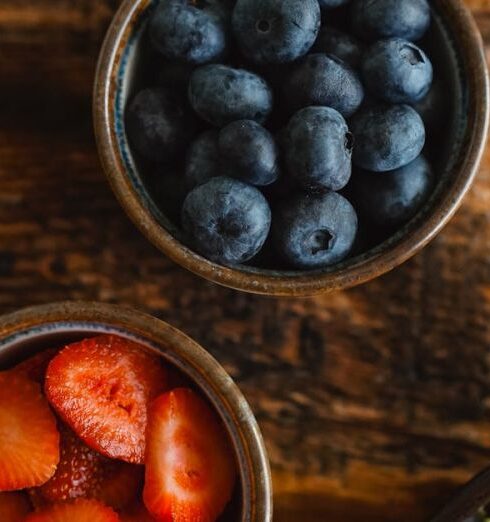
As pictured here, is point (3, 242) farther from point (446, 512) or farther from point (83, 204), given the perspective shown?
point (446, 512)

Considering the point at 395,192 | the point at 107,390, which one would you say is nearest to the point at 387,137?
the point at 395,192

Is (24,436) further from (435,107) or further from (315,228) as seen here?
(435,107)

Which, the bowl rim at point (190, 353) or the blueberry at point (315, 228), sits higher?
the blueberry at point (315, 228)

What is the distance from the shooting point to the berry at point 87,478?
0.91 meters

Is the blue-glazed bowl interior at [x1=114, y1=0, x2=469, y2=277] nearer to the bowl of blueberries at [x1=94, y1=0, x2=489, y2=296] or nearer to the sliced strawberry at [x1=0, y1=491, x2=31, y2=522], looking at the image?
the bowl of blueberries at [x1=94, y1=0, x2=489, y2=296]

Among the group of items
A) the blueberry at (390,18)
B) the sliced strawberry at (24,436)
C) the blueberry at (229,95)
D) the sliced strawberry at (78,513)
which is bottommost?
the sliced strawberry at (78,513)

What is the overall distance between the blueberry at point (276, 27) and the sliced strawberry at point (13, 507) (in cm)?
57

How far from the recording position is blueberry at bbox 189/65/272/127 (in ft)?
2.80

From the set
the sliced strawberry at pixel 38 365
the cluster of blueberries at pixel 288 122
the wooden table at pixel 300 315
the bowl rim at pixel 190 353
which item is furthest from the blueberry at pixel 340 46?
the sliced strawberry at pixel 38 365

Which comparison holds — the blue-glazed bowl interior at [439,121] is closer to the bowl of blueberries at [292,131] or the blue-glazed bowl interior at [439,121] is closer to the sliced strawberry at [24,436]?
the bowl of blueberries at [292,131]

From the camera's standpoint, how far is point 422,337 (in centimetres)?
103

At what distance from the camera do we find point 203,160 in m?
0.89

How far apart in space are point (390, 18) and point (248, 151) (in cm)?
23

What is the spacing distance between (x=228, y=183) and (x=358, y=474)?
423mm
